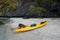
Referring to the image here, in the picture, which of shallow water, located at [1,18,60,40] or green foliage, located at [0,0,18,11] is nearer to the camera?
shallow water, located at [1,18,60,40]

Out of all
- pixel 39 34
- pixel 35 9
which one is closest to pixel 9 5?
pixel 35 9

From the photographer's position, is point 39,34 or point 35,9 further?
point 35,9

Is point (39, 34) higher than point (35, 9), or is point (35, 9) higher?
point (35, 9)

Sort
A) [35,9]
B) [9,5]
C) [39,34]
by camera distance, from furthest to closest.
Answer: [35,9] < [9,5] < [39,34]

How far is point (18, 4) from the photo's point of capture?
608cm

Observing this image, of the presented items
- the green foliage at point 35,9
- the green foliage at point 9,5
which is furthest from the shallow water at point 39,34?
the green foliage at point 35,9

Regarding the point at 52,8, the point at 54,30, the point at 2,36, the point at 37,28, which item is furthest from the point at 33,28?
the point at 52,8

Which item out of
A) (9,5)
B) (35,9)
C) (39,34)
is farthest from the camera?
(35,9)

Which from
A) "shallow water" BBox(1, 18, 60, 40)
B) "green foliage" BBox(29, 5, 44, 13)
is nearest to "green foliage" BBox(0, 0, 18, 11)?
"green foliage" BBox(29, 5, 44, 13)

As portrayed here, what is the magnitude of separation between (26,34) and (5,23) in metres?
1.02

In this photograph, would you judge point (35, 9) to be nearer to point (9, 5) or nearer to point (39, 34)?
point (9, 5)

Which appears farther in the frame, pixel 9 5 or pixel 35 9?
pixel 35 9

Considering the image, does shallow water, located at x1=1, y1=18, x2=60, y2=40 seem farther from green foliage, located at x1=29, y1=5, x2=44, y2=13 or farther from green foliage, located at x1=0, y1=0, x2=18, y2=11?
green foliage, located at x1=29, y1=5, x2=44, y2=13

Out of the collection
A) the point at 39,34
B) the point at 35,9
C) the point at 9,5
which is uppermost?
the point at 9,5
